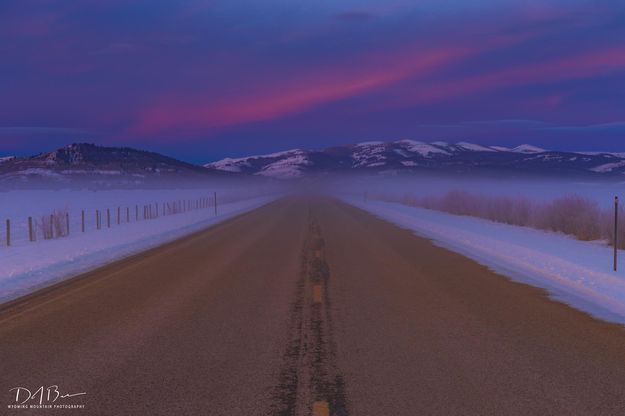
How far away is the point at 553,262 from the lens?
1408 cm

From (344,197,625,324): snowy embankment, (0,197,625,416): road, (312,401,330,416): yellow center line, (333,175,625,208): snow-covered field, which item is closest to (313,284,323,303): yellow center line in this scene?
(0,197,625,416): road

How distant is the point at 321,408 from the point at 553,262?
1078 cm

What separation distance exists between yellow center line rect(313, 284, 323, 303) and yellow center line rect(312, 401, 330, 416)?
4471mm

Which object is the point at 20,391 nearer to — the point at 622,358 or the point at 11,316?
the point at 11,316

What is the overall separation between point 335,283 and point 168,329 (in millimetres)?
4186

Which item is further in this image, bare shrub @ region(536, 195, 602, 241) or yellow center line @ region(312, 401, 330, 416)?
bare shrub @ region(536, 195, 602, 241)

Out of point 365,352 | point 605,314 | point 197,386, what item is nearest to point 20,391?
point 197,386
